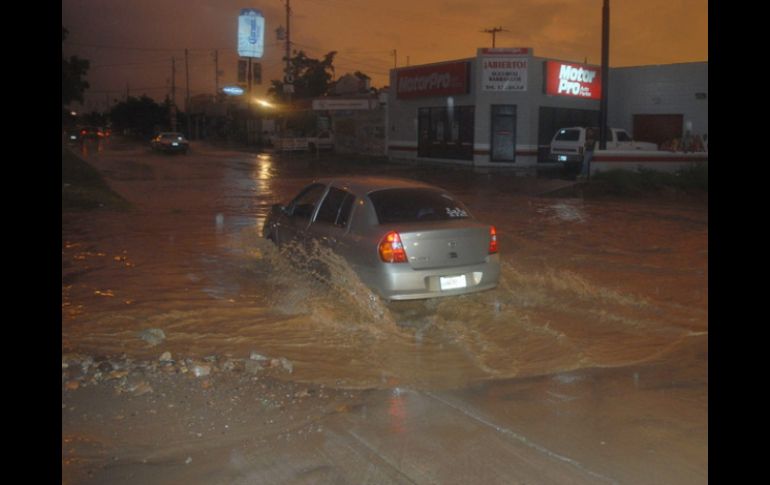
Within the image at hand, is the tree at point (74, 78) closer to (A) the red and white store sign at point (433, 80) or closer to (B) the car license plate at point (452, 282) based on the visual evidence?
(A) the red and white store sign at point (433, 80)

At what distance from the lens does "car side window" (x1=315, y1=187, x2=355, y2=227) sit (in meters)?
8.38

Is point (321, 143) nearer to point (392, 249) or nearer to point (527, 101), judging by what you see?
point (527, 101)

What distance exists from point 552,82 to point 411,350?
29499mm

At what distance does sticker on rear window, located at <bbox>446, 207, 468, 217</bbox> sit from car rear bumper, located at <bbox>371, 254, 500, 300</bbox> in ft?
2.15

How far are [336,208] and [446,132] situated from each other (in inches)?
1145

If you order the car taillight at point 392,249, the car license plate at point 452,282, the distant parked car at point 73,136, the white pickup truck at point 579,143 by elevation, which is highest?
the distant parked car at point 73,136

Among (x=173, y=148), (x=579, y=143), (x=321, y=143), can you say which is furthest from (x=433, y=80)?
(x=173, y=148)

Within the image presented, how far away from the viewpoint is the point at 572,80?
35.3 metres

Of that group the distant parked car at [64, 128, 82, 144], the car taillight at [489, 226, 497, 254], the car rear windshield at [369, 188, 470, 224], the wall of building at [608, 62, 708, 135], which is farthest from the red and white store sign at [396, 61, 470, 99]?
the distant parked car at [64, 128, 82, 144]

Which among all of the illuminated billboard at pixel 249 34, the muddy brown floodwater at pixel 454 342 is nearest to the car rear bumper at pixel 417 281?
the muddy brown floodwater at pixel 454 342

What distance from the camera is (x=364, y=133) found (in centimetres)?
4638

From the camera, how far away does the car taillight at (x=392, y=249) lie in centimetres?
761

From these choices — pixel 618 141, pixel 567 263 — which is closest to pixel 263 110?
pixel 618 141

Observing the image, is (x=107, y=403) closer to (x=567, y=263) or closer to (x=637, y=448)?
(x=637, y=448)
